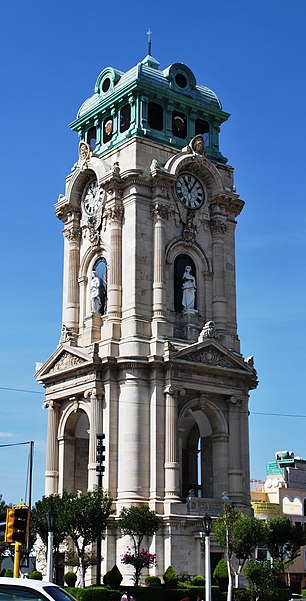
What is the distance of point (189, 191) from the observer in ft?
204

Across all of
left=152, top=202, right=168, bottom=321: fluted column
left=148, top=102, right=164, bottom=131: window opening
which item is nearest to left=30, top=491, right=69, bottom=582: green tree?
left=152, top=202, right=168, bottom=321: fluted column

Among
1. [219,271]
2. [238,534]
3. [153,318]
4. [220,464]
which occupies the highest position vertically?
[219,271]

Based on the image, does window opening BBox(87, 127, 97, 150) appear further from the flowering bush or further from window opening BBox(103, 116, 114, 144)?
the flowering bush

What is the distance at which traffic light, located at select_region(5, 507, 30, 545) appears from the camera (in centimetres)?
2725

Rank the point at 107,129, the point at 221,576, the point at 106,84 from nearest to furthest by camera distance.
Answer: the point at 221,576 < the point at 107,129 < the point at 106,84

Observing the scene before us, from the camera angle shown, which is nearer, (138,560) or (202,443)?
(138,560)

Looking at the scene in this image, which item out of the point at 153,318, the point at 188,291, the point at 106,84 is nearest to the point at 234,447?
the point at 153,318

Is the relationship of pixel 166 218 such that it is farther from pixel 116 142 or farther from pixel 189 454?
pixel 189 454

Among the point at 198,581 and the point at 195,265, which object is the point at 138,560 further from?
the point at 195,265

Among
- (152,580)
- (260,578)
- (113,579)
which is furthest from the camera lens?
(152,580)

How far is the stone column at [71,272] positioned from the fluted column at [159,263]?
296 inches

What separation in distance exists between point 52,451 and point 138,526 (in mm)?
12036

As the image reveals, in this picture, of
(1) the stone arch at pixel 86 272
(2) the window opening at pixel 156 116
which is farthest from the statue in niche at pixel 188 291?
(2) the window opening at pixel 156 116

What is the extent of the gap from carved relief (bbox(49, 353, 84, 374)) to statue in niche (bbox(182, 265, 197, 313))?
7.66m
